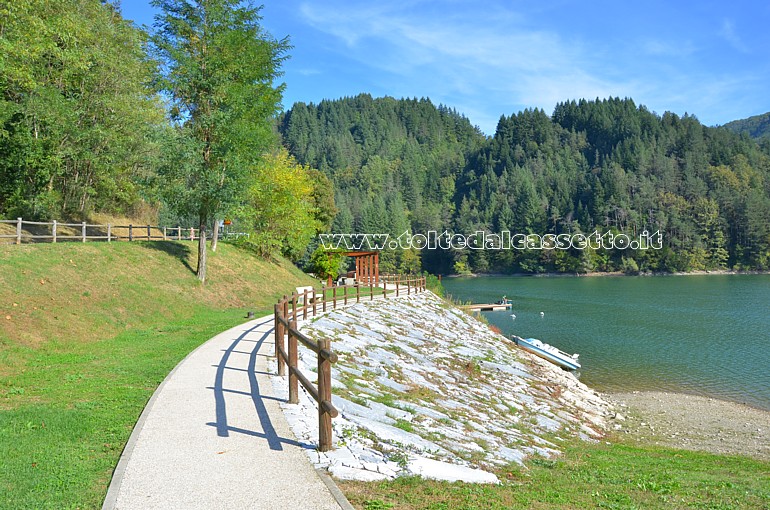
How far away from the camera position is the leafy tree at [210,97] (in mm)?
27422

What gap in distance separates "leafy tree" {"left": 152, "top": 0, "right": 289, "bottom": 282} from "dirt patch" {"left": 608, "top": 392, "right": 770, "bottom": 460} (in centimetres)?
2147

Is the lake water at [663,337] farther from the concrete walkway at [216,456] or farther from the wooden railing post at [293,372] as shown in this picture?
the concrete walkway at [216,456]

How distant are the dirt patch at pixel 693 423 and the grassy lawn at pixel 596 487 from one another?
12.3 ft

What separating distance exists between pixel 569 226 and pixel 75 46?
123376 mm

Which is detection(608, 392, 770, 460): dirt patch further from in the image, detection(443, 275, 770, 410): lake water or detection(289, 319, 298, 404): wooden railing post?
detection(289, 319, 298, 404): wooden railing post

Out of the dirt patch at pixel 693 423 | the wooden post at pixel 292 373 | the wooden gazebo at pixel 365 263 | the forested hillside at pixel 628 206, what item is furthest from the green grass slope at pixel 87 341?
the forested hillside at pixel 628 206

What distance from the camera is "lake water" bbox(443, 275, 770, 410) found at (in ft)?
83.3

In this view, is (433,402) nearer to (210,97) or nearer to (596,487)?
(596,487)

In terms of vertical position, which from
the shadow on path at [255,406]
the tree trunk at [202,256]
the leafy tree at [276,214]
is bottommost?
the shadow on path at [255,406]

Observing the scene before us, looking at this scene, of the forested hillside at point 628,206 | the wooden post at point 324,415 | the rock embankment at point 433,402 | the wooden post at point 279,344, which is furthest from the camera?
the forested hillside at point 628,206

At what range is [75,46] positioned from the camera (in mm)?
30438

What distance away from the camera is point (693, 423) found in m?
19.0

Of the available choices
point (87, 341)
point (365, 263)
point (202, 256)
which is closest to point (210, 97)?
point (202, 256)

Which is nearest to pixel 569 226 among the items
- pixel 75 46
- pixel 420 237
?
pixel 420 237
